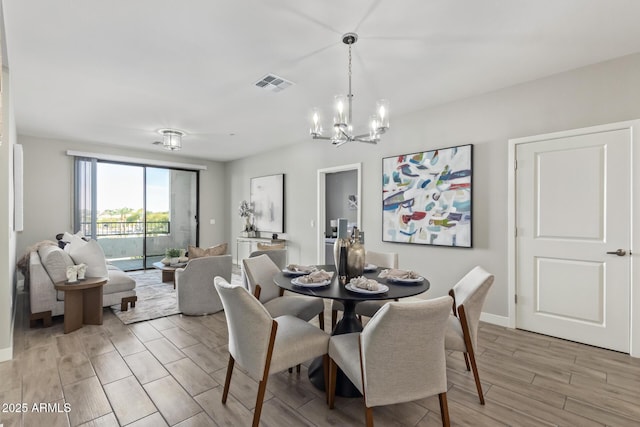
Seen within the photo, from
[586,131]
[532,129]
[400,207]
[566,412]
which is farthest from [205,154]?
[566,412]

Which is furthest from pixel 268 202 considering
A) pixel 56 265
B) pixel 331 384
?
pixel 331 384

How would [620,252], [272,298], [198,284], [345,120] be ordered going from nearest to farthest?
[345,120] → [620,252] → [272,298] → [198,284]

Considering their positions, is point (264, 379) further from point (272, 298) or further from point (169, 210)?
point (169, 210)

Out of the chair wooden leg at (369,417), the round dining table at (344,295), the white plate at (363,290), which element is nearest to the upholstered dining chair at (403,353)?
the chair wooden leg at (369,417)

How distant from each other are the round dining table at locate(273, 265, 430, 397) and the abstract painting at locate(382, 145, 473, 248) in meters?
1.57

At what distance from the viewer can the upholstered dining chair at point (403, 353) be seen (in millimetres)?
1472

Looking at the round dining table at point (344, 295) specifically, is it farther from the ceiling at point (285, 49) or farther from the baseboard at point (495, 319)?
the ceiling at point (285, 49)

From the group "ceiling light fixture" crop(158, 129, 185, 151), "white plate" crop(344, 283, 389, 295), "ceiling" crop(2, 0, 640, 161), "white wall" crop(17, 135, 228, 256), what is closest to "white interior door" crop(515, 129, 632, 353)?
"ceiling" crop(2, 0, 640, 161)

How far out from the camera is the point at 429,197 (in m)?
3.81

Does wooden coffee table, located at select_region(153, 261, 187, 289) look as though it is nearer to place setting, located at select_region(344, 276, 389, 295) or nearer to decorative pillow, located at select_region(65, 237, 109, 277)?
decorative pillow, located at select_region(65, 237, 109, 277)

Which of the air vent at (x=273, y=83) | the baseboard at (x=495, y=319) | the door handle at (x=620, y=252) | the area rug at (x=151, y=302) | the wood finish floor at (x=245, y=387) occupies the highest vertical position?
the air vent at (x=273, y=83)

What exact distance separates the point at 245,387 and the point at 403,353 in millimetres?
1283

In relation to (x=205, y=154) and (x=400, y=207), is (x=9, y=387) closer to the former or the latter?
(x=400, y=207)

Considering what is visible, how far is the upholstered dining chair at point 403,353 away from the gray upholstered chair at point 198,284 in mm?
2583
